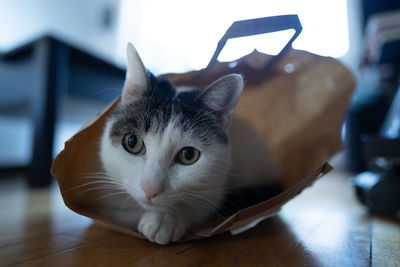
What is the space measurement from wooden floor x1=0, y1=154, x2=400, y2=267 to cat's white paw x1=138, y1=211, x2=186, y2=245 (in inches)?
1.1

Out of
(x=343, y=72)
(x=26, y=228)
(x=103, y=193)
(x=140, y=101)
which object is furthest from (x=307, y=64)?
(x=26, y=228)

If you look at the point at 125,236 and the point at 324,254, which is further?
the point at 125,236

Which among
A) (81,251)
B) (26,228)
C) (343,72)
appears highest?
(343,72)

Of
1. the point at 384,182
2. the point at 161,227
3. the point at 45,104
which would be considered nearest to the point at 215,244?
the point at 161,227

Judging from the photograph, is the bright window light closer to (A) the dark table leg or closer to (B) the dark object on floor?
(B) the dark object on floor

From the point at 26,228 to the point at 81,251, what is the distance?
316 mm

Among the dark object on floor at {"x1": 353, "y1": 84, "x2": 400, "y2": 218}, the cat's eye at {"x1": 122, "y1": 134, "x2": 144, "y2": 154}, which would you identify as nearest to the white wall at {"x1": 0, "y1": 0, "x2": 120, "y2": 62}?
the cat's eye at {"x1": 122, "y1": 134, "x2": 144, "y2": 154}

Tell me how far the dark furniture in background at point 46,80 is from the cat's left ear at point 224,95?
114cm

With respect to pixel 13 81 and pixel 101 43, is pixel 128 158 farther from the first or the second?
pixel 101 43

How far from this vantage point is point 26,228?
34.0 inches

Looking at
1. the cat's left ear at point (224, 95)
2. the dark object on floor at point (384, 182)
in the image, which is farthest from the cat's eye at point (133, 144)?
the dark object on floor at point (384, 182)

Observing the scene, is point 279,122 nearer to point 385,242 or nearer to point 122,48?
point 385,242

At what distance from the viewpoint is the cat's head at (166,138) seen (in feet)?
2.24

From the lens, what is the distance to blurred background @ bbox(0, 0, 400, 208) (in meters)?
0.78
